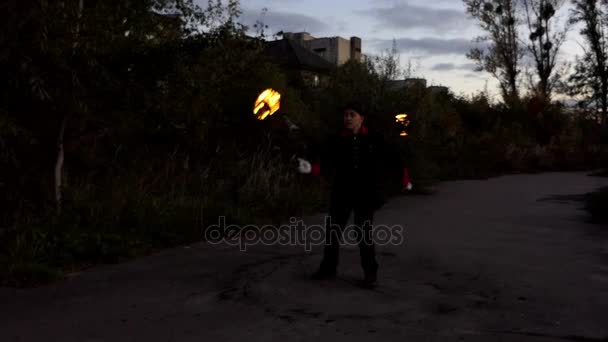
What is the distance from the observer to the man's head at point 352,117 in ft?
19.9

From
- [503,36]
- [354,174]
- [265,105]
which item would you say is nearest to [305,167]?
[354,174]

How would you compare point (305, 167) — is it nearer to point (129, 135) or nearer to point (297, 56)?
point (129, 135)

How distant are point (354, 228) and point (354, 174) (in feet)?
1.81

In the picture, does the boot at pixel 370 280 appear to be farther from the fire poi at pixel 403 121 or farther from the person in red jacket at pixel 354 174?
the fire poi at pixel 403 121

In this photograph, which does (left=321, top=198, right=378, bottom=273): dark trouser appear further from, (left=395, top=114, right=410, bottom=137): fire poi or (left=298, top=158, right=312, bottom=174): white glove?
(left=395, top=114, right=410, bottom=137): fire poi

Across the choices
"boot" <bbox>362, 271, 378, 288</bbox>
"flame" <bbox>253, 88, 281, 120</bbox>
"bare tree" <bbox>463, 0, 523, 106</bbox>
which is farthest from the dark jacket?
"bare tree" <bbox>463, 0, 523, 106</bbox>

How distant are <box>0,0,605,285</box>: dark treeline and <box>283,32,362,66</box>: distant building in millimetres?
47698

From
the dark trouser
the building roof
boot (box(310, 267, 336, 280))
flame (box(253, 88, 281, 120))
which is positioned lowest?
boot (box(310, 267, 336, 280))

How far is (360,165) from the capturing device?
6117 mm

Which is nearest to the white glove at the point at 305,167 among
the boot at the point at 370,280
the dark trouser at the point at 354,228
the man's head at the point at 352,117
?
the dark trouser at the point at 354,228

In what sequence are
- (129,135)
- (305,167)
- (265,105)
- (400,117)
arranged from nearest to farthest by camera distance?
(305,167) < (129,135) < (400,117) < (265,105)

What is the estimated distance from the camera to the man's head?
6.07m

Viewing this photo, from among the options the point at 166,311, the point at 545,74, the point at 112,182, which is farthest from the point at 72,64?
the point at 545,74

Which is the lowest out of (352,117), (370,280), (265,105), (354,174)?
(370,280)
